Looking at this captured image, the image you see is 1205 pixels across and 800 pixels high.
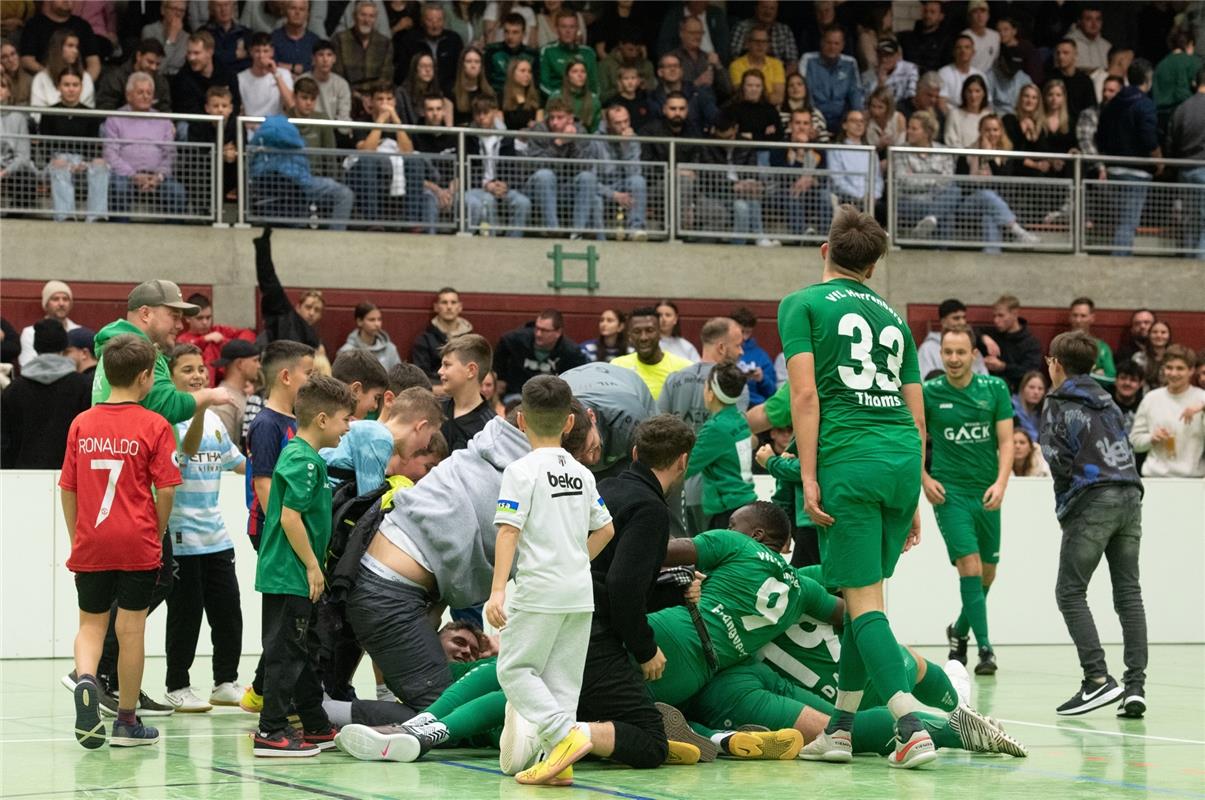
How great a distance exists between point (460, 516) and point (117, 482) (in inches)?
57.4

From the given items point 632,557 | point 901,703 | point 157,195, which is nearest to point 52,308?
point 157,195

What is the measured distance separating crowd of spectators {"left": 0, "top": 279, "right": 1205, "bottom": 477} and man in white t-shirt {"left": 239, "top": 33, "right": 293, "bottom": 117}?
195 centimetres

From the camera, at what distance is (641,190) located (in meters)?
17.5

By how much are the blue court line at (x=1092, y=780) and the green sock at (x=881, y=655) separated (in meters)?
0.53

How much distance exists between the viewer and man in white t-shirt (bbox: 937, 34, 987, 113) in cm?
1959

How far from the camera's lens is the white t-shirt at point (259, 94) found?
661 inches

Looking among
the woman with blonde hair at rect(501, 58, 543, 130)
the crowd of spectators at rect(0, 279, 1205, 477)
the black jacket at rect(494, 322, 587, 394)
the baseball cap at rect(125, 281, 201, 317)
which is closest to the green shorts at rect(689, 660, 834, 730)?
the baseball cap at rect(125, 281, 201, 317)

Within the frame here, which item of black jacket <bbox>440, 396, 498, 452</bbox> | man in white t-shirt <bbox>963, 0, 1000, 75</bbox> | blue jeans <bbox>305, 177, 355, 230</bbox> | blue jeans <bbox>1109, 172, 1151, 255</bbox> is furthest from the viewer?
man in white t-shirt <bbox>963, 0, 1000, 75</bbox>

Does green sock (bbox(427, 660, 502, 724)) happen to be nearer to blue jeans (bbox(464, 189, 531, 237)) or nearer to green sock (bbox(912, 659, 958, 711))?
green sock (bbox(912, 659, 958, 711))

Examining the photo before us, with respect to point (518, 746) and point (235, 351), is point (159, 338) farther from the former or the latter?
point (518, 746)

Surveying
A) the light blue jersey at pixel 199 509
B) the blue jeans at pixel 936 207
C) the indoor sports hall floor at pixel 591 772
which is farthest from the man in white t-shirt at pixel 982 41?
the light blue jersey at pixel 199 509

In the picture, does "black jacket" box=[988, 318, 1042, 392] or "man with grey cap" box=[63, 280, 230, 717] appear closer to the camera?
"man with grey cap" box=[63, 280, 230, 717]

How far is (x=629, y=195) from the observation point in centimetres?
1745

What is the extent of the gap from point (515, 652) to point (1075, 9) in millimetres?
17388
